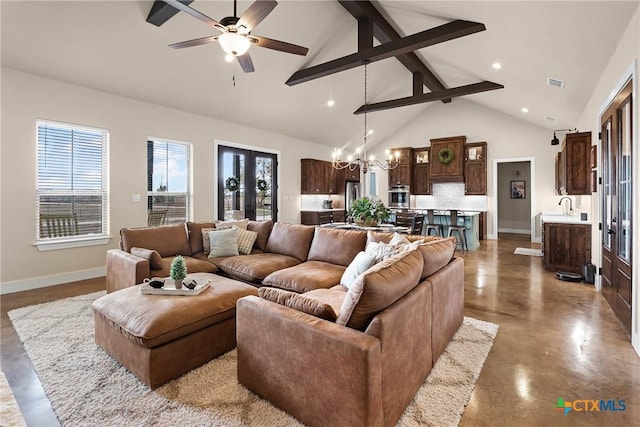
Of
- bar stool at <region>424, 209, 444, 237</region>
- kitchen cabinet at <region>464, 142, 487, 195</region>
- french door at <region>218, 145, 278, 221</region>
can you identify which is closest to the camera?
french door at <region>218, 145, 278, 221</region>

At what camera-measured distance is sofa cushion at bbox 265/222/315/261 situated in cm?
391

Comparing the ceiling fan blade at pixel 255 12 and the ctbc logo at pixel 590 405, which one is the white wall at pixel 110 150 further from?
the ctbc logo at pixel 590 405

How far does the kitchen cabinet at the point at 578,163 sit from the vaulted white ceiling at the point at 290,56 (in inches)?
27.2

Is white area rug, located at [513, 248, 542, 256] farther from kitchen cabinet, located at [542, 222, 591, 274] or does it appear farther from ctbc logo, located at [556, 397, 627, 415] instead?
ctbc logo, located at [556, 397, 627, 415]

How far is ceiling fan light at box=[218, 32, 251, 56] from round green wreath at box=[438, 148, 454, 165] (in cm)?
792

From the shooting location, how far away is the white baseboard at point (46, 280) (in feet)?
→ 13.1

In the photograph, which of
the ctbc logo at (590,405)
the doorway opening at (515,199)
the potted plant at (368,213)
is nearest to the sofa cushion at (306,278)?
the potted plant at (368,213)

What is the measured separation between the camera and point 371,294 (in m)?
1.51

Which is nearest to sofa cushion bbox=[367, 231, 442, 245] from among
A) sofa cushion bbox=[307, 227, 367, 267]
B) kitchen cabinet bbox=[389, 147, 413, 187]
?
sofa cushion bbox=[307, 227, 367, 267]

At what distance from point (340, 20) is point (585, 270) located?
17.9ft

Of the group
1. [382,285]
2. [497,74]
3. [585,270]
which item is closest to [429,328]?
[382,285]

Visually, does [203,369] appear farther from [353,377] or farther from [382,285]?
[382,285]

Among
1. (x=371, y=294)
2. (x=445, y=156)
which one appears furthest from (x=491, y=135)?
(x=371, y=294)

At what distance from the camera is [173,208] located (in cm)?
581
